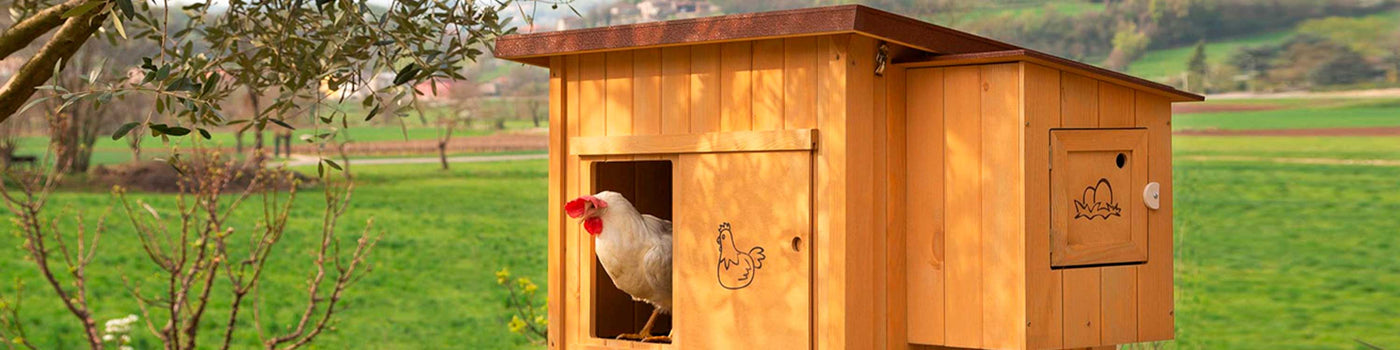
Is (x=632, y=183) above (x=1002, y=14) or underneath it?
underneath

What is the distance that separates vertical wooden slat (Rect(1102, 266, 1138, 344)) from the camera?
3.98 metres

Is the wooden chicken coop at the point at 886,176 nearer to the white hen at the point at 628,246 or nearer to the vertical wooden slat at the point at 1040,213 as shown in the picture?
the vertical wooden slat at the point at 1040,213

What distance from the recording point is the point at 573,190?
4.24 metres

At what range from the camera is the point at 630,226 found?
4168 mm

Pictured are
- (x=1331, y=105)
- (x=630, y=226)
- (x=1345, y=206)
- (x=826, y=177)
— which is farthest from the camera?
(x=1331, y=105)

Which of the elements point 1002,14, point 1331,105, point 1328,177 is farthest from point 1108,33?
point 1328,177

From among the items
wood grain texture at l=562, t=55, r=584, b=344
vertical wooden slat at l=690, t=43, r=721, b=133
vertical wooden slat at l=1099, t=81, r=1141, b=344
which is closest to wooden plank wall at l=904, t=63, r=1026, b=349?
vertical wooden slat at l=1099, t=81, r=1141, b=344

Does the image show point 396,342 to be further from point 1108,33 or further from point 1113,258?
point 1108,33

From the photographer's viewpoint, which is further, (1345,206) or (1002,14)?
(1002,14)

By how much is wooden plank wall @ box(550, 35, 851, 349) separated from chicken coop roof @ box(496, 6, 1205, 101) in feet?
0.32

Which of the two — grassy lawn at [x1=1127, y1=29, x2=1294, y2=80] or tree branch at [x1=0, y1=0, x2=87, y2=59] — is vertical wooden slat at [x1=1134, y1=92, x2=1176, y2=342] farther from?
grassy lawn at [x1=1127, y1=29, x2=1294, y2=80]

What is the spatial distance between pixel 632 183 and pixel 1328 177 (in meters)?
8.87

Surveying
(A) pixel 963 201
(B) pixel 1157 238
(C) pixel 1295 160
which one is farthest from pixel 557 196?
(C) pixel 1295 160

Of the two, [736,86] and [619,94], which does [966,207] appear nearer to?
[736,86]
